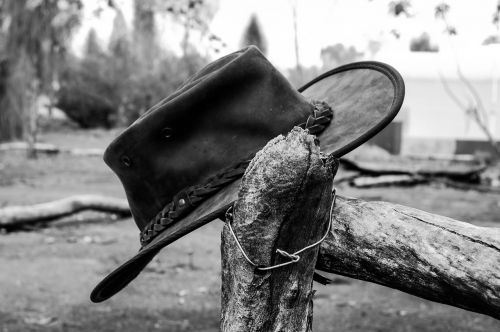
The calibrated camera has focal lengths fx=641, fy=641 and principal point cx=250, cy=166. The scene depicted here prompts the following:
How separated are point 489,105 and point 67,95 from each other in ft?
50.9

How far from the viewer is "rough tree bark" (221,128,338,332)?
1.38 meters

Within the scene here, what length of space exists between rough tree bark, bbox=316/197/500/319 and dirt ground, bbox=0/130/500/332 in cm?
301

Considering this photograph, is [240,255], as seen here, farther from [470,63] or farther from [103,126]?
[103,126]

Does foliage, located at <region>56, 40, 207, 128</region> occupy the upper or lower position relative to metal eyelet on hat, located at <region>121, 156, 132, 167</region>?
lower

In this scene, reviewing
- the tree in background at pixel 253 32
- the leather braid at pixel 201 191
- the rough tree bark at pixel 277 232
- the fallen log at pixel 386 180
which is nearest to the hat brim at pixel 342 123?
the leather braid at pixel 201 191

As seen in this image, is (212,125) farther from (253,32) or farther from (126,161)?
(253,32)

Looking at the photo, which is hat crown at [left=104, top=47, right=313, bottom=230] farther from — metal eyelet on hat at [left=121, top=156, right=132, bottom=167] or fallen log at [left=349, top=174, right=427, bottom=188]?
Answer: fallen log at [left=349, top=174, right=427, bottom=188]

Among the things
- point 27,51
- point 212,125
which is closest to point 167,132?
point 212,125

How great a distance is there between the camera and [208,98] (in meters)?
1.79

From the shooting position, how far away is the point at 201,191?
175cm

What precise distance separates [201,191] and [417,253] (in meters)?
0.59

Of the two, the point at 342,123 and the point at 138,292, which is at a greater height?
the point at 342,123

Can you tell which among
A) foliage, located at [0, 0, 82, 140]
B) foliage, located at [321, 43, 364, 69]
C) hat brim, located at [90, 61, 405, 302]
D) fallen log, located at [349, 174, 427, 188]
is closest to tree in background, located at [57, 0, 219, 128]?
foliage, located at [0, 0, 82, 140]

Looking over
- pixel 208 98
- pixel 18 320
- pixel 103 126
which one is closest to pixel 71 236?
pixel 18 320
